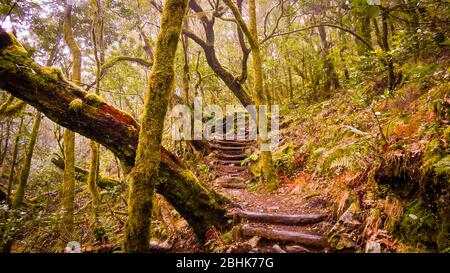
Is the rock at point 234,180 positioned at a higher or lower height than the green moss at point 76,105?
lower

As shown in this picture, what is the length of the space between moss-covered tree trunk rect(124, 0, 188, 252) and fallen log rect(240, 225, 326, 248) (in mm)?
2001

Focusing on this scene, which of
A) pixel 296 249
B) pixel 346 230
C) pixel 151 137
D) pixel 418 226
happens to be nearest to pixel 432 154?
pixel 418 226

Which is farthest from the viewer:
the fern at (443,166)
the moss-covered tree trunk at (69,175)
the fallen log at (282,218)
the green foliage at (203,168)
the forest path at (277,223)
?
the green foliage at (203,168)

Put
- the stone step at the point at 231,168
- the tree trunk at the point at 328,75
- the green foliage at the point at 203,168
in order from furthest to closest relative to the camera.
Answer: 1. the tree trunk at the point at 328,75
2. the stone step at the point at 231,168
3. the green foliage at the point at 203,168

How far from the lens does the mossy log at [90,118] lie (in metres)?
3.68

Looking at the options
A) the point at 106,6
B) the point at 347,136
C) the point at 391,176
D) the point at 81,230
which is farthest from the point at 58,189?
the point at 391,176

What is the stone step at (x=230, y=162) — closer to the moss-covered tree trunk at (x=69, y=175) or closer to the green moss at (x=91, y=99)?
the moss-covered tree trunk at (x=69, y=175)

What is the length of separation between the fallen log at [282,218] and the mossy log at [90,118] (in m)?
0.78

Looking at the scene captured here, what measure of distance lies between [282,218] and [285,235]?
0.64m

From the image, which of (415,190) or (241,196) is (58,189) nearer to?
(241,196)

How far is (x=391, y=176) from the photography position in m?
3.54

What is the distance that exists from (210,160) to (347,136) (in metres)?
5.50

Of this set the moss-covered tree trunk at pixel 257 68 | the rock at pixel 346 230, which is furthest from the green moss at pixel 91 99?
the rock at pixel 346 230

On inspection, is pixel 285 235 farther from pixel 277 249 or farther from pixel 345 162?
pixel 345 162
